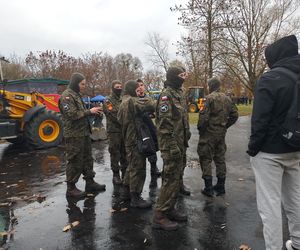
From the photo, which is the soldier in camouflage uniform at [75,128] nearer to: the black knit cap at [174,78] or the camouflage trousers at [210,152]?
the black knit cap at [174,78]

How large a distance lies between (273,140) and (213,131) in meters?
2.38

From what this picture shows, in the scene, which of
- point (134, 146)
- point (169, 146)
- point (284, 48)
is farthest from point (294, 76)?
point (134, 146)

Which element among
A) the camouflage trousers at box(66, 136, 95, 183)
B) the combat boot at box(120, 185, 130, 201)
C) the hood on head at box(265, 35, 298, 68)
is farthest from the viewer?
the camouflage trousers at box(66, 136, 95, 183)

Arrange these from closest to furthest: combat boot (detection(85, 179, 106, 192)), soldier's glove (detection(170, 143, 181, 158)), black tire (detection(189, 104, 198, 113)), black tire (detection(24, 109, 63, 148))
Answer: soldier's glove (detection(170, 143, 181, 158)) → combat boot (detection(85, 179, 106, 192)) → black tire (detection(24, 109, 63, 148)) → black tire (detection(189, 104, 198, 113))

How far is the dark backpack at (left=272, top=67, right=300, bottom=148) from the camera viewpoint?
2920 mm

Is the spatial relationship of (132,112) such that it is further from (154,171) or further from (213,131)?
(154,171)

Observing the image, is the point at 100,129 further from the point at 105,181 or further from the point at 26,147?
the point at 105,181

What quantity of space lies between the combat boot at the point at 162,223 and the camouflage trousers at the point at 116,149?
88.3 inches

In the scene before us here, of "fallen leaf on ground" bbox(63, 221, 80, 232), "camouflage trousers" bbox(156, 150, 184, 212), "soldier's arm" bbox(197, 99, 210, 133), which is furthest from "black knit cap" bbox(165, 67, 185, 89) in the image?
"fallen leaf on ground" bbox(63, 221, 80, 232)

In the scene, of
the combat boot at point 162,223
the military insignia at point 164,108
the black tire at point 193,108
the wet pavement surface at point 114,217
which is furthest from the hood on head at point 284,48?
the black tire at point 193,108

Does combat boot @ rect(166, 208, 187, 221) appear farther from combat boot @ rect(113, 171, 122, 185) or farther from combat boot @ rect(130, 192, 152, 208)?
combat boot @ rect(113, 171, 122, 185)

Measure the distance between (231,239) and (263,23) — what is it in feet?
83.1

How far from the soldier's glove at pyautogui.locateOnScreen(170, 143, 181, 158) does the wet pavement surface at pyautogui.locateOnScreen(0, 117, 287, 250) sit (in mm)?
979

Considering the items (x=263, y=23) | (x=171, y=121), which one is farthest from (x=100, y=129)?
(x=263, y=23)
